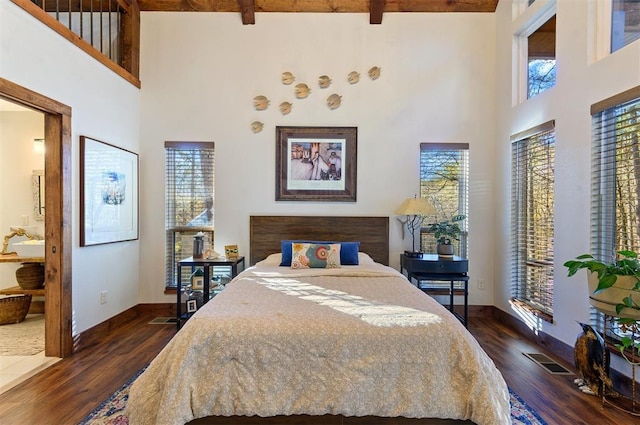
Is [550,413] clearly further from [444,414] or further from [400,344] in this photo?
[400,344]

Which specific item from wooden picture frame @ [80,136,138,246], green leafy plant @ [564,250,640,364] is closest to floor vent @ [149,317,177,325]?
wooden picture frame @ [80,136,138,246]

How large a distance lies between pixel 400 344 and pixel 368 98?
3.15m

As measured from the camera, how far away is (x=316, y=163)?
4211mm

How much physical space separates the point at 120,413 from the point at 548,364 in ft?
10.6

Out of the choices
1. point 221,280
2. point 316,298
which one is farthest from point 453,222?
point 221,280

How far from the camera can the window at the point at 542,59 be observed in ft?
11.0

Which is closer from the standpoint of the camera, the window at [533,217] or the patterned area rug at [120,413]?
the patterned area rug at [120,413]

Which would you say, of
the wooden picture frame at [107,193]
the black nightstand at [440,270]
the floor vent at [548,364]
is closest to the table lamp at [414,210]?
the black nightstand at [440,270]

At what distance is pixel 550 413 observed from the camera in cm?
220

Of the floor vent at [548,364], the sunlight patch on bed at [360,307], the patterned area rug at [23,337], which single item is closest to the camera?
the sunlight patch on bed at [360,307]

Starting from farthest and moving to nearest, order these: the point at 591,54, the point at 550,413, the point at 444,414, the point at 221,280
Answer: the point at 221,280
the point at 591,54
the point at 550,413
the point at 444,414

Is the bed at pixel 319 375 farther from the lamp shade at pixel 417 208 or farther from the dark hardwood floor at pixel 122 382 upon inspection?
the lamp shade at pixel 417 208

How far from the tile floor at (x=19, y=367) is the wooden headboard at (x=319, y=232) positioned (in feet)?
6.75

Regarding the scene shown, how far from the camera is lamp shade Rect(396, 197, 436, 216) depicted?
374cm
